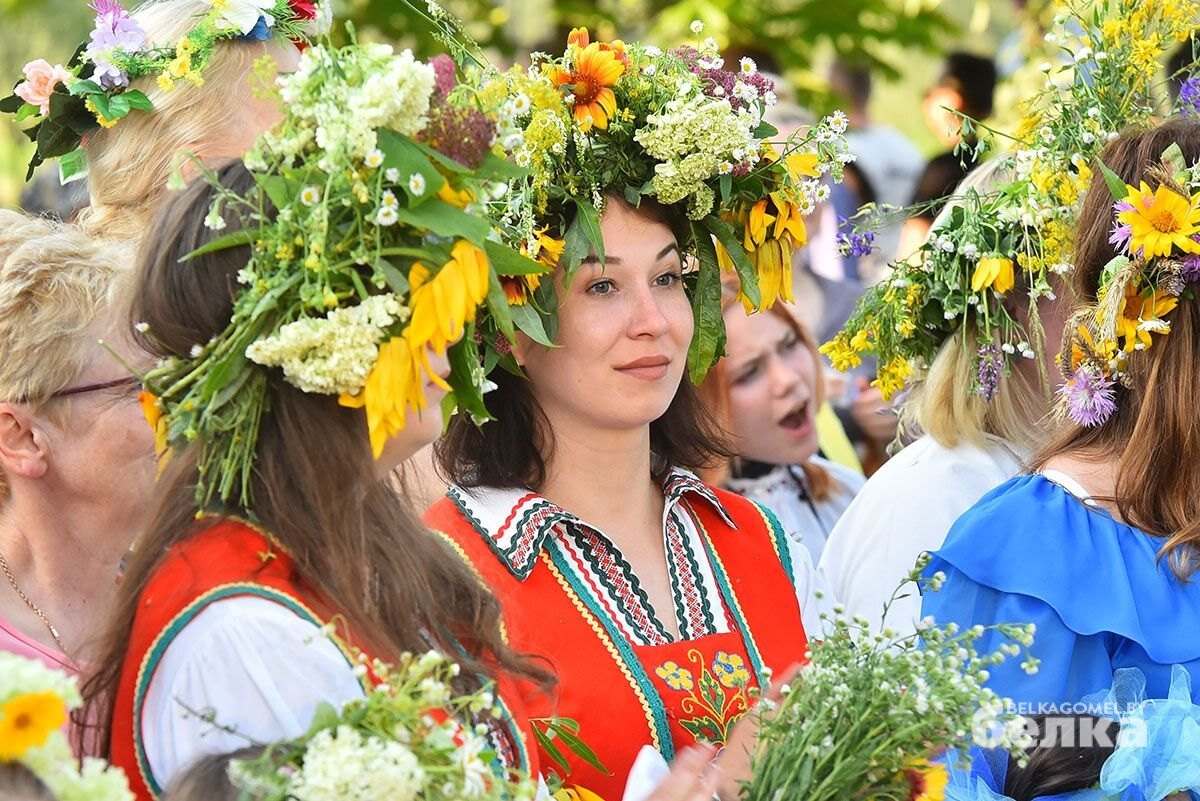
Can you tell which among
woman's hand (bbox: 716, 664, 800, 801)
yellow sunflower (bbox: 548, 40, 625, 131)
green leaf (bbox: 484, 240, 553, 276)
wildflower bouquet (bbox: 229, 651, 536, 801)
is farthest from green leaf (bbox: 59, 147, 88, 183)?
woman's hand (bbox: 716, 664, 800, 801)

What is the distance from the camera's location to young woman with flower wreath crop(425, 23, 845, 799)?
2.64 metres

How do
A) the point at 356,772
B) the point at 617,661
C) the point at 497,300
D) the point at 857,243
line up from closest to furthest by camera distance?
the point at 356,772 → the point at 497,300 → the point at 617,661 → the point at 857,243

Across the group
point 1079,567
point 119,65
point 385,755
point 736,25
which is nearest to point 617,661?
point 1079,567

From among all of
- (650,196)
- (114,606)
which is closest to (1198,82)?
(650,196)

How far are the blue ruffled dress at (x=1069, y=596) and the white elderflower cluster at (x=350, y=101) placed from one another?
133 centimetres

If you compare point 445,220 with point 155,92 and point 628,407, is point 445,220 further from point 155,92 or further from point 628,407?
point 155,92

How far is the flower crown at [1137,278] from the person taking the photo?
8.76 feet

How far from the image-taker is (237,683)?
5.96ft

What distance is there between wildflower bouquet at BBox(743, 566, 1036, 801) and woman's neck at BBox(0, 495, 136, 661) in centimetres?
112

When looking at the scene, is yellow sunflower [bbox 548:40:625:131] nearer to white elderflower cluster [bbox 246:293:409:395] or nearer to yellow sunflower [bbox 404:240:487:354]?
yellow sunflower [bbox 404:240:487:354]

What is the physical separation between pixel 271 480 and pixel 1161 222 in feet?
5.31

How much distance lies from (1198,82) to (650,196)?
4.00 feet

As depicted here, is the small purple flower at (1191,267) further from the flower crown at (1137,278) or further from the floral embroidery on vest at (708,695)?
the floral embroidery on vest at (708,695)

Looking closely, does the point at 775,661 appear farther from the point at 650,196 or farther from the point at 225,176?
the point at 225,176
